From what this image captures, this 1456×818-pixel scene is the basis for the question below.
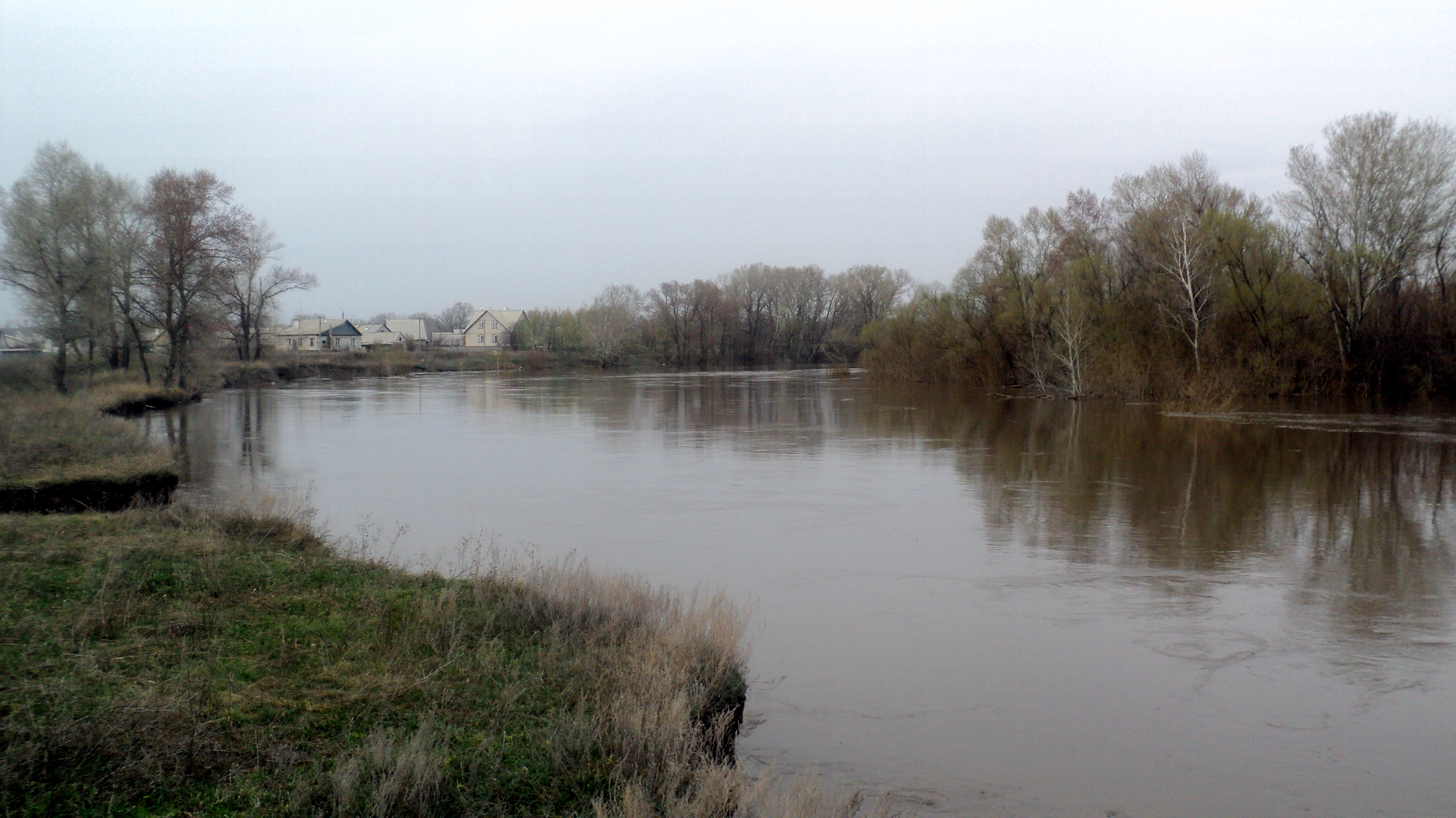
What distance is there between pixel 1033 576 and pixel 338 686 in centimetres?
740

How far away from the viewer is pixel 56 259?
2980 cm

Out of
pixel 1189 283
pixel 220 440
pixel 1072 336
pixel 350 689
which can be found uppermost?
pixel 1189 283

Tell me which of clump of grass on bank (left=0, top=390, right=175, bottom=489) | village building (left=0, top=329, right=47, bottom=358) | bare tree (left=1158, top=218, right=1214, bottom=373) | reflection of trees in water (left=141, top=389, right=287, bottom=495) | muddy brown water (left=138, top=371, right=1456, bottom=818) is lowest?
muddy brown water (left=138, top=371, right=1456, bottom=818)

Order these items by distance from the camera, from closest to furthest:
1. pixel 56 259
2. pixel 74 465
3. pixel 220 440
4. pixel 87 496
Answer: pixel 87 496 < pixel 74 465 < pixel 220 440 < pixel 56 259

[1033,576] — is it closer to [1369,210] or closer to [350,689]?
[350,689]

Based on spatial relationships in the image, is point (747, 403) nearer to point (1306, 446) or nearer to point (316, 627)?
point (1306, 446)

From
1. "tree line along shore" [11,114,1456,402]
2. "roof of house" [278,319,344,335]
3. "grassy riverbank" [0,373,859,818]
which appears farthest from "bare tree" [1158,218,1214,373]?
"roof of house" [278,319,344,335]

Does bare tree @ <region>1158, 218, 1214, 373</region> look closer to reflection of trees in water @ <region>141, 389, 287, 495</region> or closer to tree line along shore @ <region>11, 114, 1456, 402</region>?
tree line along shore @ <region>11, 114, 1456, 402</region>

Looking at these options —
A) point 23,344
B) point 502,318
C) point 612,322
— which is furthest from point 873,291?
point 23,344

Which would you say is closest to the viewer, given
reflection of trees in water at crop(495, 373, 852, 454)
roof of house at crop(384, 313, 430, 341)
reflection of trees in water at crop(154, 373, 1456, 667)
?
reflection of trees in water at crop(154, 373, 1456, 667)

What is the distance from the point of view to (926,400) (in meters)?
40.3

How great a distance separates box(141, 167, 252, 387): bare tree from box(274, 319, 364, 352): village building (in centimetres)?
6877

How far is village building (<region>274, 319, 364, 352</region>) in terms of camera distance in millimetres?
113562

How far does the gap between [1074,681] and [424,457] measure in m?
16.5
